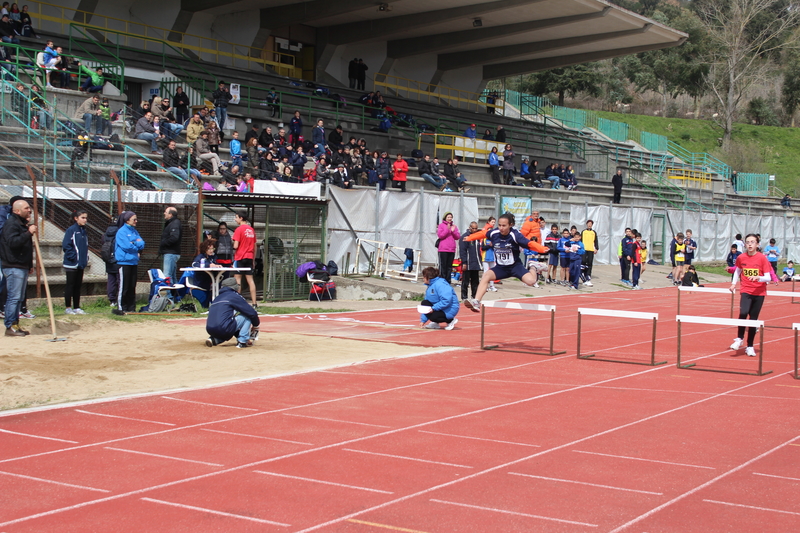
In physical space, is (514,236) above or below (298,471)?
above

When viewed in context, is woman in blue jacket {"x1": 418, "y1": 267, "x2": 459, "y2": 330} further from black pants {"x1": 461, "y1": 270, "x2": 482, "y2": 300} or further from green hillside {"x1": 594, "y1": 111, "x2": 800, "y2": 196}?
green hillside {"x1": 594, "y1": 111, "x2": 800, "y2": 196}

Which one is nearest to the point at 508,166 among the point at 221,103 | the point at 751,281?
the point at 221,103

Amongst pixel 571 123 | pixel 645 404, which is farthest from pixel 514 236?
pixel 571 123

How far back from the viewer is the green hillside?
223 ft

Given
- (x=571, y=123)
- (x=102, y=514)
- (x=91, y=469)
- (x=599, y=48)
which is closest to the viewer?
(x=102, y=514)

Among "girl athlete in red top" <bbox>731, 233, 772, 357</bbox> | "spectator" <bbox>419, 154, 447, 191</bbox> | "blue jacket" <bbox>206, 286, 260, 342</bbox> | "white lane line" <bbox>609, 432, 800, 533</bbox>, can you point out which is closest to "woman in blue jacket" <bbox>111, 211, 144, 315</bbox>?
"blue jacket" <bbox>206, 286, 260, 342</bbox>

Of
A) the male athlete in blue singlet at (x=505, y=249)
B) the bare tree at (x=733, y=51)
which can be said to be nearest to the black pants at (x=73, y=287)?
the male athlete in blue singlet at (x=505, y=249)

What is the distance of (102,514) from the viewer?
5.61 meters

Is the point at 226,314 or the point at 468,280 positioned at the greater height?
the point at 468,280

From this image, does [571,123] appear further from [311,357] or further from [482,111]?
[311,357]

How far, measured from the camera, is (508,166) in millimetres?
36781

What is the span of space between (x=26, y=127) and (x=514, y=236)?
1317 centimetres

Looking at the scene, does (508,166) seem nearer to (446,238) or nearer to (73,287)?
(446,238)

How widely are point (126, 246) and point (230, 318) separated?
450 cm
